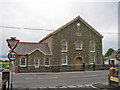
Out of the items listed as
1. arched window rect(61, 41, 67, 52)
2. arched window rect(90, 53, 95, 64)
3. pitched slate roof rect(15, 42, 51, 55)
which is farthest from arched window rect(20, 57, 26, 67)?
arched window rect(90, 53, 95, 64)

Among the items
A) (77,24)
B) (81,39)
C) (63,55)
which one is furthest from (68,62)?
(77,24)

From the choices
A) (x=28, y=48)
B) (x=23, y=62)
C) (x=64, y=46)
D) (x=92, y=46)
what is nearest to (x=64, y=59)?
(x=64, y=46)

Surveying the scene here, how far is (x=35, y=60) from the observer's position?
86.9ft

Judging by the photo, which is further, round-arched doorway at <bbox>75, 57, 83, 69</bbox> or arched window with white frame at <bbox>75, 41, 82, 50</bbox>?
arched window with white frame at <bbox>75, 41, 82, 50</bbox>

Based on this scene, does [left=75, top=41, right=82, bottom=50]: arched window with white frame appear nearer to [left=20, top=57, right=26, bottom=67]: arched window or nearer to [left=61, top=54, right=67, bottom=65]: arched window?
[left=61, top=54, right=67, bottom=65]: arched window

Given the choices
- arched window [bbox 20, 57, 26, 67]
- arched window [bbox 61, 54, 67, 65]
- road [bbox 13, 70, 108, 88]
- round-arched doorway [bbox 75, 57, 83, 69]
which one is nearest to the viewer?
road [bbox 13, 70, 108, 88]

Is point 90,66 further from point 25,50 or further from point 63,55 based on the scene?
point 25,50

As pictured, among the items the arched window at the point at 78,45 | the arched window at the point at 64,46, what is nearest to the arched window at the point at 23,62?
the arched window at the point at 64,46

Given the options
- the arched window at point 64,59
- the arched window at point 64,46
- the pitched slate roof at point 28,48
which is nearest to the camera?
the pitched slate roof at point 28,48

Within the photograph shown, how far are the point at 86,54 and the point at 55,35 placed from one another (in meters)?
7.58

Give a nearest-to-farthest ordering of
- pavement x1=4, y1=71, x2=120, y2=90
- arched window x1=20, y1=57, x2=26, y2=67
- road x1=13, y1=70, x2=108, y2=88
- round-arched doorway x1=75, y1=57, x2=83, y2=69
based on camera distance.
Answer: pavement x1=4, y1=71, x2=120, y2=90
road x1=13, y1=70, x2=108, y2=88
arched window x1=20, y1=57, x2=26, y2=67
round-arched doorway x1=75, y1=57, x2=83, y2=69

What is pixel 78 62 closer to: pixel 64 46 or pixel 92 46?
pixel 64 46

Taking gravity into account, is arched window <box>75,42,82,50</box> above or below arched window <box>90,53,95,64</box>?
above

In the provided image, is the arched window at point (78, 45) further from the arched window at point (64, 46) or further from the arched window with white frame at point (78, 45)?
the arched window at point (64, 46)
